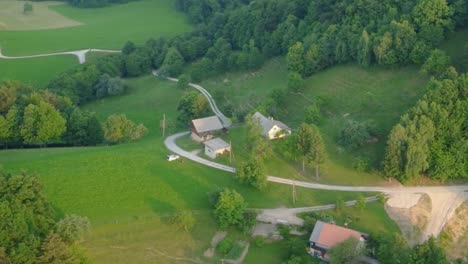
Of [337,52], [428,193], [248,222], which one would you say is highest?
[337,52]

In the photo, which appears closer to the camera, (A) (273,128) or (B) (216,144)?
(B) (216,144)

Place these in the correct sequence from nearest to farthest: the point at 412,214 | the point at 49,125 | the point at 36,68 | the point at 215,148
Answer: the point at 412,214, the point at 215,148, the point at 49,125, the point at 36,68

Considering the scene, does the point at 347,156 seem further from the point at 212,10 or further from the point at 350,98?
the point at 212,10

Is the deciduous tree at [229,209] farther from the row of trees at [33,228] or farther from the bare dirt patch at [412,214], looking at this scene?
the bare dirt patch at [412,214]

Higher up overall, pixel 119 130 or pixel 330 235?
pixel 330 235

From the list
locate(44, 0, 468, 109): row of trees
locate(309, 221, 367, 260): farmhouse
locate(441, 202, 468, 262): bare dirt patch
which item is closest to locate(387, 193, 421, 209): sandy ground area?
locate(441, 202, 468, 262): bare dirt patch

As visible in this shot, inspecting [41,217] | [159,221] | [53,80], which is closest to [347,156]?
[159,221]

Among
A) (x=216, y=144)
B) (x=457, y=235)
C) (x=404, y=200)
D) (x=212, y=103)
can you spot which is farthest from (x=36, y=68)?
(x=457, y=235)

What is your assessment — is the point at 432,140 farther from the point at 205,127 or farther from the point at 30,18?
the point at 30,18
